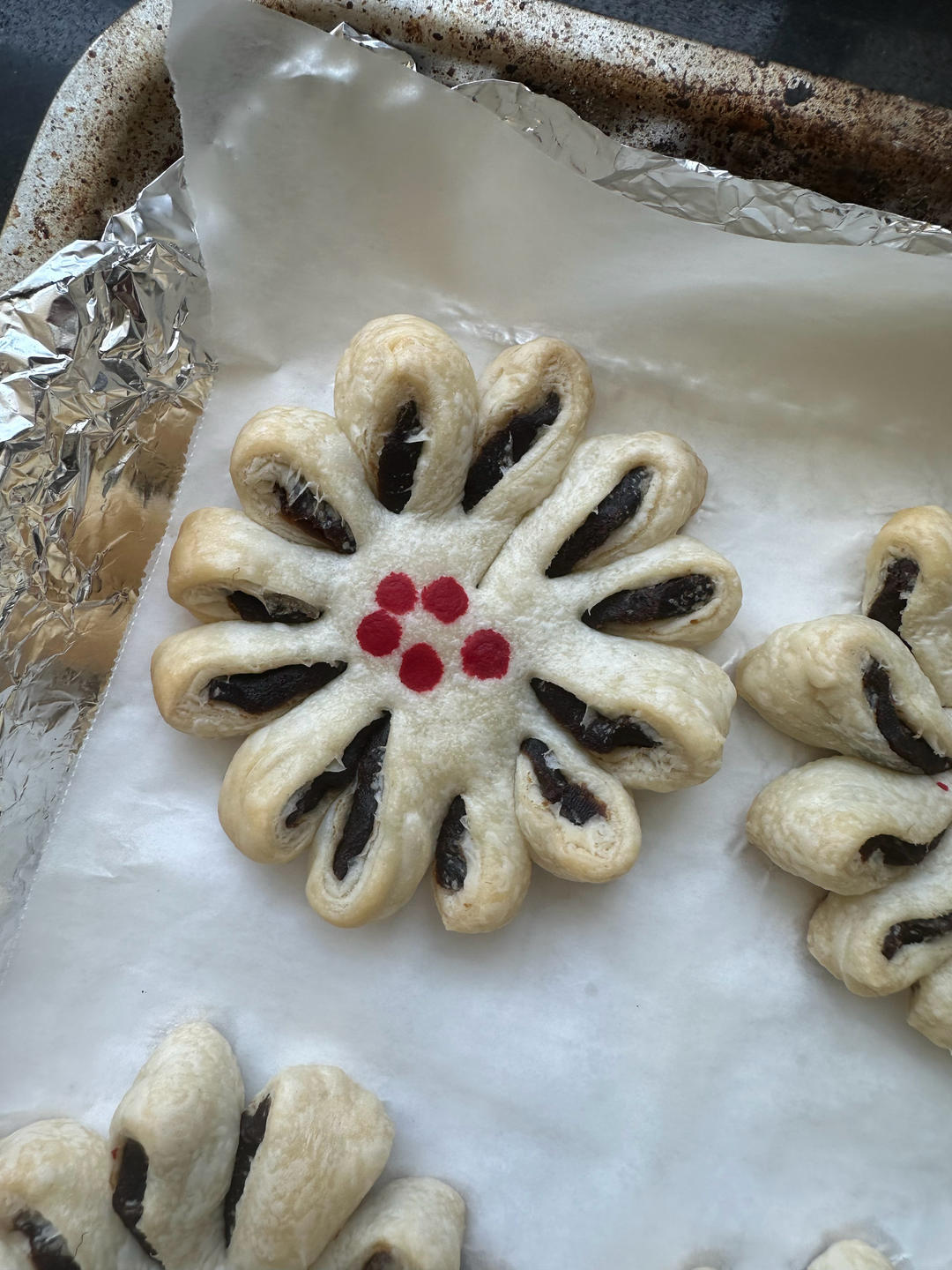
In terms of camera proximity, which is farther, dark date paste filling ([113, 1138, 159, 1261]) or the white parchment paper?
the white parchment paper

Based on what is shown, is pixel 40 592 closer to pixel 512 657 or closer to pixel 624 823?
pixel 512 657

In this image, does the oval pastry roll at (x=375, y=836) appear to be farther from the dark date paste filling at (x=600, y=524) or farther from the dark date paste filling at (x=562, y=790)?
the dark date paste filling at (x=600, y=524)

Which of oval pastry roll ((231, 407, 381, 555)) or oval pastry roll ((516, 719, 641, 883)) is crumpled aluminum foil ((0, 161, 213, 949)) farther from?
oval pastry roll ((516, 719, 641, 883))

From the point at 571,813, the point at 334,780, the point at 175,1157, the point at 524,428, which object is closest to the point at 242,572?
the point at 334,780

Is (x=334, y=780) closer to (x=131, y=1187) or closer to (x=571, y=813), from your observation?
(x=571, y=813)

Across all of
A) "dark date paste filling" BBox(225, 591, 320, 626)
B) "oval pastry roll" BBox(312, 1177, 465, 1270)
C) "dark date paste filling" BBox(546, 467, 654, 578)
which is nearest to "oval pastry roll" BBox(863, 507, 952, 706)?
"dark date paste filling" BBox(546, 467, 654, 578)

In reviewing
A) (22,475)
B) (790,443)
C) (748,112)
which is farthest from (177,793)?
(748,112)
